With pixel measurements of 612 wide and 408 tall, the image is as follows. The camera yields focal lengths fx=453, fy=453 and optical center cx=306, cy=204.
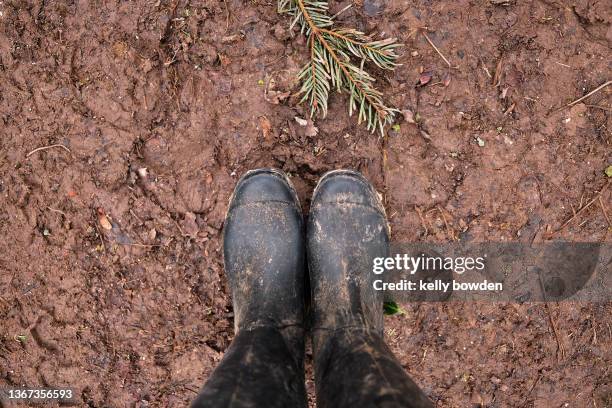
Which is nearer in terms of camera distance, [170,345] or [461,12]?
[461,12]


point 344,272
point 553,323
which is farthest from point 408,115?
point 553,323

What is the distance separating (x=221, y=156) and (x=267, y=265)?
0.50 metres

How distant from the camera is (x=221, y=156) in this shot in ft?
6.25

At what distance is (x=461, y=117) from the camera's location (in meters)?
1.88

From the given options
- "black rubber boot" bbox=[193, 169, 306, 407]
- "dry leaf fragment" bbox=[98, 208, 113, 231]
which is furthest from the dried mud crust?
"black rubber boot" bbox=[193, 169, 306, 407]

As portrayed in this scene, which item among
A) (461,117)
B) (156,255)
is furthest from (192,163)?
(461,117)

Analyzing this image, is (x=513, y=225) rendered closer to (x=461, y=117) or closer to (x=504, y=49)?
(x=461, y=117)

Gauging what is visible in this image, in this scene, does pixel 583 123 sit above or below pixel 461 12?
below

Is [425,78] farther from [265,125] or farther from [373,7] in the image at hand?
[265,125]

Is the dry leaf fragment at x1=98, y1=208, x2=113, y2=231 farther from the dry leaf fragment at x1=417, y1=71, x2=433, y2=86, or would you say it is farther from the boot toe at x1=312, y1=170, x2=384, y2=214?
the dry leaf fragment at x1=417, y1=71, x2=433, y2=86

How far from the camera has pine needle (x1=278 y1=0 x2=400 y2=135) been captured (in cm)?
175

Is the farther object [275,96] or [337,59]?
[275,96]

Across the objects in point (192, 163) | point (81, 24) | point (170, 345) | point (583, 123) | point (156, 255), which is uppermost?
point (81, 24)

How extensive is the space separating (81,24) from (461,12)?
156 centimetres
